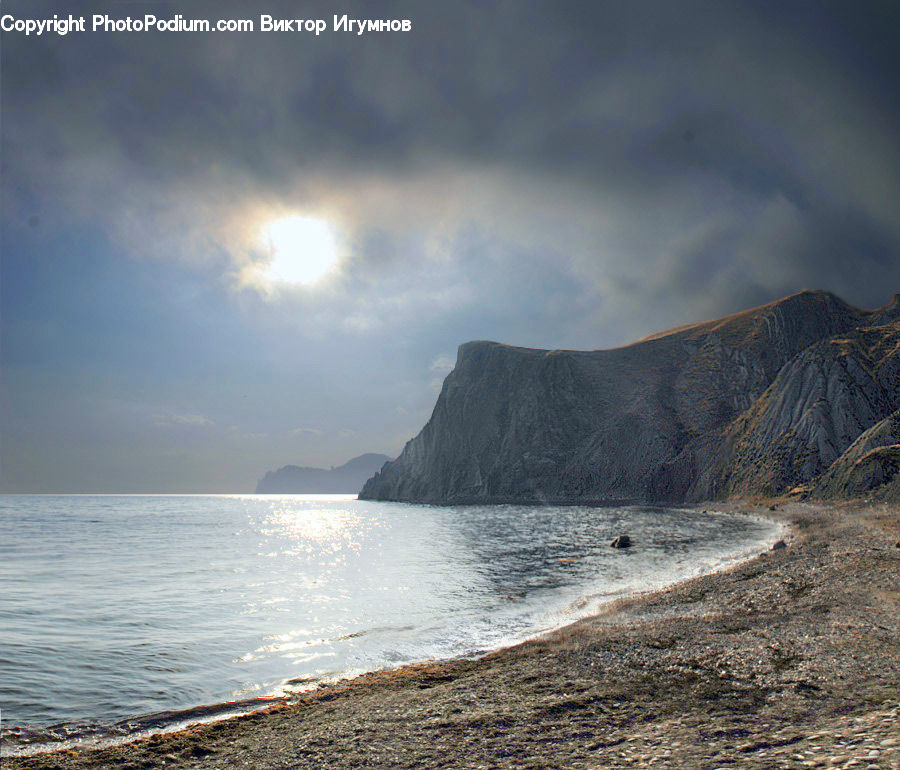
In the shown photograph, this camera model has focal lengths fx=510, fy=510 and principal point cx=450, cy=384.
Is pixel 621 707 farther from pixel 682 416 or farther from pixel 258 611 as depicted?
pixel 682 416

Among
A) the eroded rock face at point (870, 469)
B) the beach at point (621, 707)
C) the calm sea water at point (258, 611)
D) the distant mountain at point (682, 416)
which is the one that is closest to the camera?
the beach at point (621, 707)

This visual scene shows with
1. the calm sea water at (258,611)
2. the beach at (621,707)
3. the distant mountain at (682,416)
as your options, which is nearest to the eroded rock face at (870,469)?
the distant mountain at (682,416)

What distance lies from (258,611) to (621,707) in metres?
16.7

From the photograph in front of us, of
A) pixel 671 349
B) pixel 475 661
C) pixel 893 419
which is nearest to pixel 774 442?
pixel 893 419

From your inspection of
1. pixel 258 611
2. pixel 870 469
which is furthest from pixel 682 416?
pixel 258 611

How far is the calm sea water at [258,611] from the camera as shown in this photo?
13.0 metres

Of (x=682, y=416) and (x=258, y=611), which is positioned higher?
(x=682, y=416)

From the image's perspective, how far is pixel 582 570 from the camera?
100 ft

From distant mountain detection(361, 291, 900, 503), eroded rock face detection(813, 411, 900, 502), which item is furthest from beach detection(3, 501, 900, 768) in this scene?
distant mountain detection(361, 291, 900, 503)

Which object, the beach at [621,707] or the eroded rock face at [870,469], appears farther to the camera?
the eroded rock face at [870,469]

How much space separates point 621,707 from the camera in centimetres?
967

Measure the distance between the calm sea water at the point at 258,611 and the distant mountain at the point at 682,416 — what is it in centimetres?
4490

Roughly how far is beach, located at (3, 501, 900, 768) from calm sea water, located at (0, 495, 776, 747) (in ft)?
7.74

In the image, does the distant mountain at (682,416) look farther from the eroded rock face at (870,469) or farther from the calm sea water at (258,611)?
Answer: the calm sea water at (258,611)
